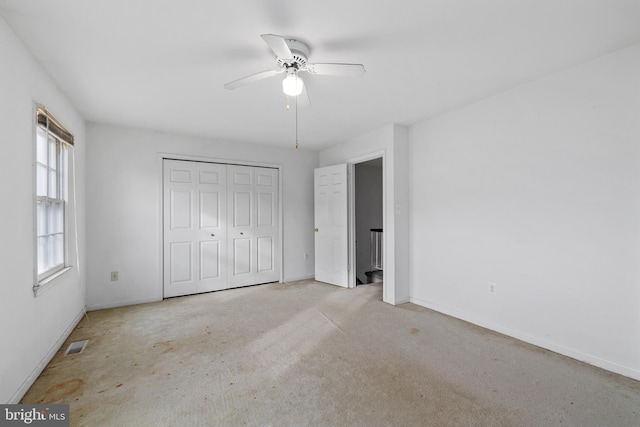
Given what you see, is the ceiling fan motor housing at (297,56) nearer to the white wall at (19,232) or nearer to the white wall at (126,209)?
the white wall at (19,232)

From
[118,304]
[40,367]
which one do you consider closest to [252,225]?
[118,304]

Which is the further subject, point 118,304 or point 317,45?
point 118,304

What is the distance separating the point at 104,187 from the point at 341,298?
3.41 meters

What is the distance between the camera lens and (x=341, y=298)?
13.1ft

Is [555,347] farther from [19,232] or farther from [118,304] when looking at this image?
[118,304]

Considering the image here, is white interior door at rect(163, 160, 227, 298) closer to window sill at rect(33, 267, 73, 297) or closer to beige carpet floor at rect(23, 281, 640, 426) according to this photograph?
beige carpet floor at rect(23, 281, 640, 426)

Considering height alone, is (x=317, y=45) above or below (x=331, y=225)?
above

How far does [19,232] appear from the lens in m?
1.88

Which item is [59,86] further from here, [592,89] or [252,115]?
[592,89]

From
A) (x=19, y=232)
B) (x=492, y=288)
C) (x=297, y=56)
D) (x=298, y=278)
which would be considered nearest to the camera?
(x=19, y=232)

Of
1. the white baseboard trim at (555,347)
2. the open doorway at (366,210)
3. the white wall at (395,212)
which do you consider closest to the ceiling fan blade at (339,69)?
the white wall at (395,212)

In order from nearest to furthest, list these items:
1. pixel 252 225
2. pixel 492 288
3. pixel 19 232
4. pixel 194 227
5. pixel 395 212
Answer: pixel 19 232
pixel 492 288
pixel 395 212
pixel 194 227
pixel 252 225

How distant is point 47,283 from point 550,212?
13.8ft

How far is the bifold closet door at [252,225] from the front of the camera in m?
4.51
